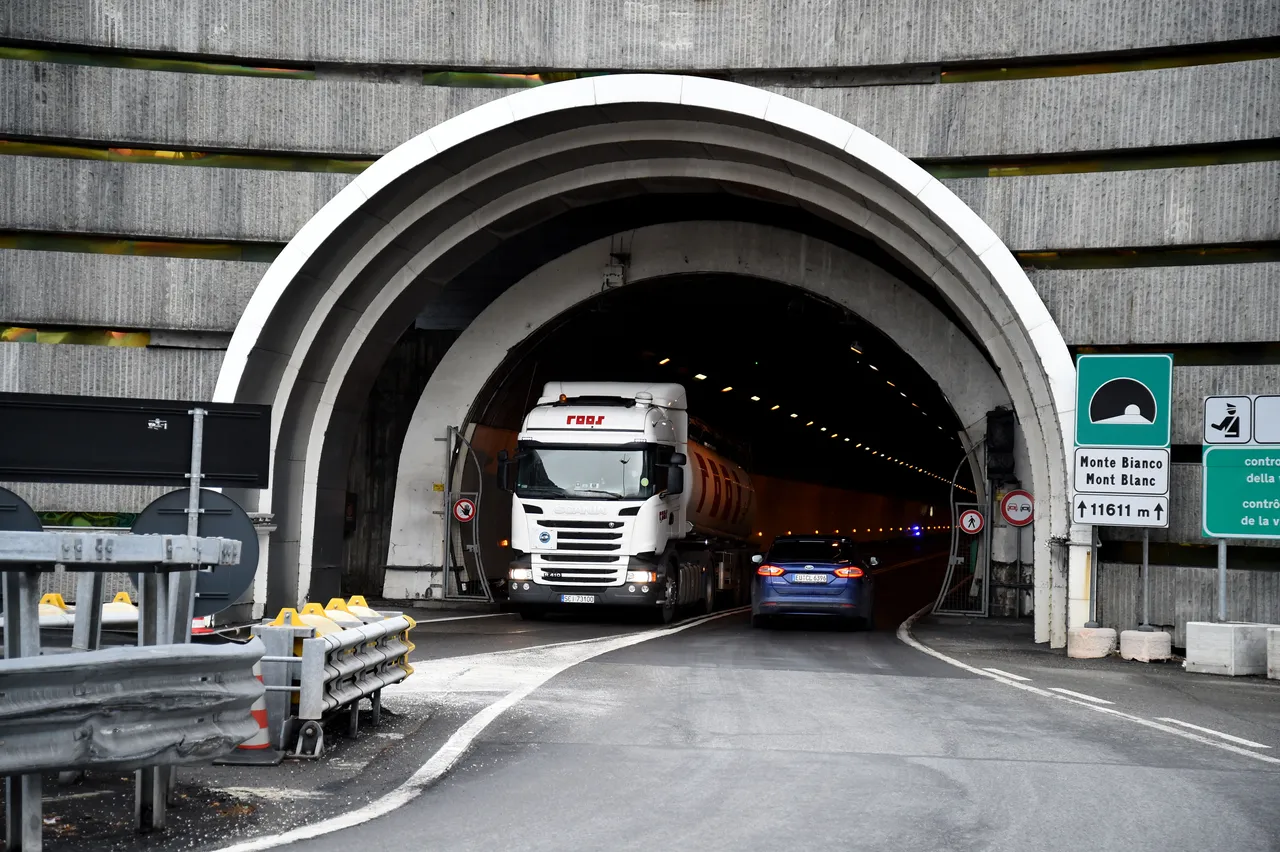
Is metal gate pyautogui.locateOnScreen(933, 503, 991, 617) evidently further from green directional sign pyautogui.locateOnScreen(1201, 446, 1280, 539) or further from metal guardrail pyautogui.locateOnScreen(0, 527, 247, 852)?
metal guardrail pyautogui.locateOnScreen(0, 527, 247, 852)

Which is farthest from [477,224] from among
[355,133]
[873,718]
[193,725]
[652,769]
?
[193,725]

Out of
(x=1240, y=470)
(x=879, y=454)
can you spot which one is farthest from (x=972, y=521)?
(x=879, y=454)

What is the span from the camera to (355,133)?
66.3ft

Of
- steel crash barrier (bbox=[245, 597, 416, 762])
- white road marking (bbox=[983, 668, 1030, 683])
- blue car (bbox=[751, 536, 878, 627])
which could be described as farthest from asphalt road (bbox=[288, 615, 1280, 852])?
blue car (bbox=[751, 536, 878, 627])

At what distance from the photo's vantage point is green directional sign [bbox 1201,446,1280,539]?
16.5m

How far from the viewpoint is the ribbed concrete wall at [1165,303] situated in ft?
58.1

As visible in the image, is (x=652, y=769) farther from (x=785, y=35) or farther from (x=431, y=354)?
(x=431, y=354)

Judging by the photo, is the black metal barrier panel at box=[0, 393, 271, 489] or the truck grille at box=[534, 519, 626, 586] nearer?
the black metal barrier panel at box=[0, 393, 271, 489]

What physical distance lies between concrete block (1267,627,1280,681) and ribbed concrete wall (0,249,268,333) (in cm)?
1394

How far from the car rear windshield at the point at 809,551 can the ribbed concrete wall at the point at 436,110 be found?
6.54m

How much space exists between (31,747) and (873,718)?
683 cm

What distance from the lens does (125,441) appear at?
9.95m

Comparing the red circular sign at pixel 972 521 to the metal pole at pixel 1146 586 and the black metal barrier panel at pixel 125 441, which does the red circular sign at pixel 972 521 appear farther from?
the black metal barrier panel at pixel 125 441

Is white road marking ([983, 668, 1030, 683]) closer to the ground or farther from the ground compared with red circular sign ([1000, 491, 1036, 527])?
closer to the ground
